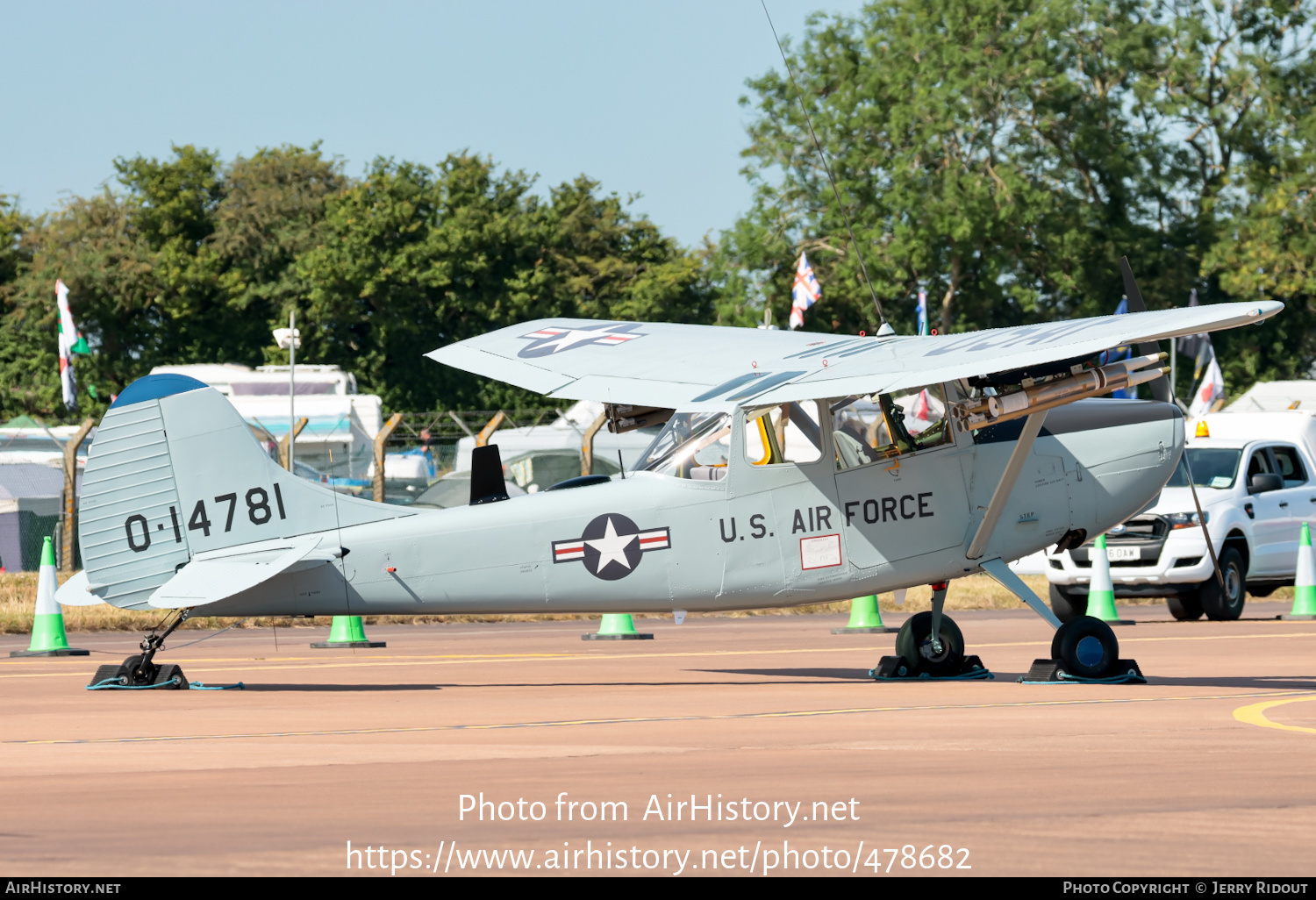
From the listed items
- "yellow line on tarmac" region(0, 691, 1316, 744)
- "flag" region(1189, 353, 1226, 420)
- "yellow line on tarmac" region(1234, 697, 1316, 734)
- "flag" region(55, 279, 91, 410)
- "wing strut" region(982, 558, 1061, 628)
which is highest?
"flag" region(55, 279, 91, 410)

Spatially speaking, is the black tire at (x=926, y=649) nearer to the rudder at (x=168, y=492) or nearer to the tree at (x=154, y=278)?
the rudder at (x=168, y=492)

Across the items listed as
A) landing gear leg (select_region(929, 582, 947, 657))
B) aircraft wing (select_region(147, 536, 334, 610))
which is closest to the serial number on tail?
aircraft wing (select_region(147, 536, 334, 610))

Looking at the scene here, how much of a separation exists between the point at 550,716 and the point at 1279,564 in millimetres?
15689

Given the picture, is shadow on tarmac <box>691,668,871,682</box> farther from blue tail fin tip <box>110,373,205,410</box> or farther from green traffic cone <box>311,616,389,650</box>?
blue tail fin tip <box>110,373,205,410</box>

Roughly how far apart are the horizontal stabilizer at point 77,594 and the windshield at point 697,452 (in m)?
3.84

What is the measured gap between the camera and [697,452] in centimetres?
1212

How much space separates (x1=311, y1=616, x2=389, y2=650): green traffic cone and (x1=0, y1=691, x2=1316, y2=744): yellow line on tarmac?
800 cm

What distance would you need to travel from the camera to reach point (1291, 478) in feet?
77.9

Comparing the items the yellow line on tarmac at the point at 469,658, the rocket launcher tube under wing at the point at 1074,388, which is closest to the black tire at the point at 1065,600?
the yellow line on tarmac at the point at 469,658

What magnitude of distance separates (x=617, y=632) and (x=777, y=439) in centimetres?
698

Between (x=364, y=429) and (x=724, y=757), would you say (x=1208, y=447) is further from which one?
(x=364, y=429)

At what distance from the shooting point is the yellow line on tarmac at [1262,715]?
9227mm

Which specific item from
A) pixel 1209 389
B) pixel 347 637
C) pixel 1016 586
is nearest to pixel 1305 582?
pixel 1016 586

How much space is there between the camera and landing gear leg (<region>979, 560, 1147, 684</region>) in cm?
1209
